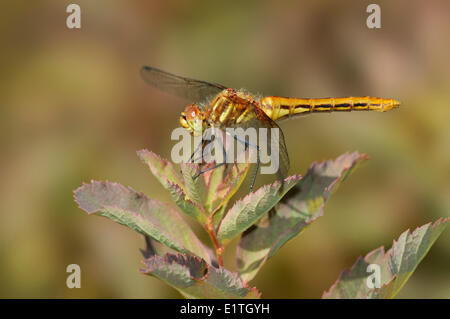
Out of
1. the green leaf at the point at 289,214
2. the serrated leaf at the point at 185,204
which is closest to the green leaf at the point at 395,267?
the green leaf at the point at 289,214

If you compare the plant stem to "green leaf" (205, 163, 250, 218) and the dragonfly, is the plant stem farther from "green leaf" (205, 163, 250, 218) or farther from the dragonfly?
the dragonfly

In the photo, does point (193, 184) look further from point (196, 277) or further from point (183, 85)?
point (183, 85)

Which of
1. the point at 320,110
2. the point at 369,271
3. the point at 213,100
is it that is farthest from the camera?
the point at 320,110

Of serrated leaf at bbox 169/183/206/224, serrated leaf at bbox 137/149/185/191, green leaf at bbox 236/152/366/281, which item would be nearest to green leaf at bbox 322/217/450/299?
green leaf at bbox 236/152/366/281

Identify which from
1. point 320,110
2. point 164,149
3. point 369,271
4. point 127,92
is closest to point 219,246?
point 369,271

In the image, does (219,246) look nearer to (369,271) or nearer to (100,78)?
(369,271)
